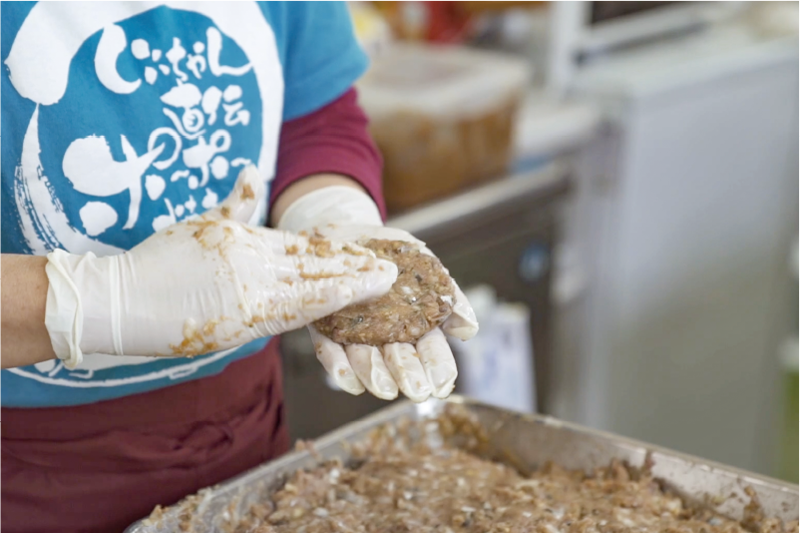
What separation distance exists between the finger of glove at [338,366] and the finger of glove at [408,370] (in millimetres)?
40

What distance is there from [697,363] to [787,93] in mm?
880

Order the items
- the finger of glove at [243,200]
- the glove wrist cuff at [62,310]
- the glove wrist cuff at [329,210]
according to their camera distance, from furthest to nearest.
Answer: the glove wrist cuff at [329,210], the finger of glove at [243,200], the glove wrist cuff at [62,310]

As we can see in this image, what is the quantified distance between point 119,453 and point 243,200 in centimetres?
36

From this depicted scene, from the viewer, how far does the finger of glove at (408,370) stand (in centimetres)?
87

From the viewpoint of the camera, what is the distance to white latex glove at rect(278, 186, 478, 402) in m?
0.89

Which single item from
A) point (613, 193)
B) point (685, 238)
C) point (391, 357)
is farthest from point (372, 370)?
point (685, 238)

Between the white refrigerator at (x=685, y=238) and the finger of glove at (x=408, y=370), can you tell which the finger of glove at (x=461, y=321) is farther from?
the white refrigerator at (x=685, y=238)

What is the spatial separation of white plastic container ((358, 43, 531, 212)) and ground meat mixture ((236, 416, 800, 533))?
32.5 inches

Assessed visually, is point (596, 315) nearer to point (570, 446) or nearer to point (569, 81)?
point (569, 81)

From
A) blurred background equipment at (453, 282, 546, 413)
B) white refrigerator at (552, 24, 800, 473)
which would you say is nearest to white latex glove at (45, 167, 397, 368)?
blurred background equipment at (453, 282, 546, 413)

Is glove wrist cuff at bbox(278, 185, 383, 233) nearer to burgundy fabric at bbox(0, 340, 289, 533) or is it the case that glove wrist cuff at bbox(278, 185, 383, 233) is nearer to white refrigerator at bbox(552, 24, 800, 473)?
burgundy fabric at bbox(0, 340, 289, 533)

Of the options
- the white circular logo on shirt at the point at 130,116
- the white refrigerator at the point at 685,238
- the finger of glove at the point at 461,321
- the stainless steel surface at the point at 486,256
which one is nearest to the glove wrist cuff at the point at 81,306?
the white circular logo on shirt at the point at 130,116

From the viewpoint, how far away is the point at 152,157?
979 millimetres

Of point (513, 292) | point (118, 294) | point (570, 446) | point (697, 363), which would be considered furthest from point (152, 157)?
point (697, 363)
